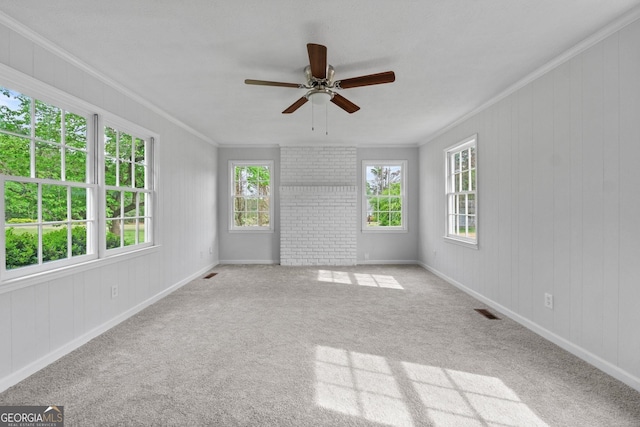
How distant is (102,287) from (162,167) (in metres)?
1.74

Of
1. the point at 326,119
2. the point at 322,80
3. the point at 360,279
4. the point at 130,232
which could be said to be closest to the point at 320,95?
the point at 322,80

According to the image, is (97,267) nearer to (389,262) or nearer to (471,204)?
(471,204)

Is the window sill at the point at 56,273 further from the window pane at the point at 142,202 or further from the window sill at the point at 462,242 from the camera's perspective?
the window sill at the point at 462,242

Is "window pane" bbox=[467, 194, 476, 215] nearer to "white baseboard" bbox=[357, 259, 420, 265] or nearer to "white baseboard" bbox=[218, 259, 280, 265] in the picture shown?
"white baseboard" bbox=[357, 259, 420, 265]

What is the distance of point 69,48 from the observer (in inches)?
96.0

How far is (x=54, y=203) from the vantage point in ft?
8.14

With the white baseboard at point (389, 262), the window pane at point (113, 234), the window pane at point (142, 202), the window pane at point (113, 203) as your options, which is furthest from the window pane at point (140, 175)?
the white baseboard at point (389, 262)

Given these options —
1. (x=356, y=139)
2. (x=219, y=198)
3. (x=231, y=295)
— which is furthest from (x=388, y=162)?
(x=231, y=295)

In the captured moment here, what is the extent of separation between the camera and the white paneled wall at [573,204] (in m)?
2.05

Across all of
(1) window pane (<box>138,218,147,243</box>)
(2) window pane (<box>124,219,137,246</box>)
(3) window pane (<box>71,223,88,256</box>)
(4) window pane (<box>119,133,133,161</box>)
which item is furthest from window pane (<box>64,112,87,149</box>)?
(1) window pane (<box>138,218,147,243</box>)

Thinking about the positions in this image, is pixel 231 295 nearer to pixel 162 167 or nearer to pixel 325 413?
pixel 162 167

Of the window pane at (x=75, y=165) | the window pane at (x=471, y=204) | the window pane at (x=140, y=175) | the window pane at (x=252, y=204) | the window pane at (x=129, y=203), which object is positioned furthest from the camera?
the window pane at (x=252, y=204)

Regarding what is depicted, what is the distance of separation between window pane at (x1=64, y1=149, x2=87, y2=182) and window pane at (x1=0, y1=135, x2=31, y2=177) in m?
0.35

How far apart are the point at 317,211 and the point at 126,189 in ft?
11.7
